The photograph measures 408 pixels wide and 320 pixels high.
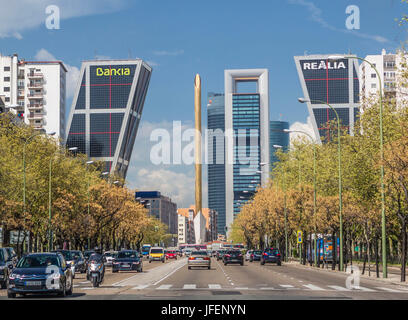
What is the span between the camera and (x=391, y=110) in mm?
48469

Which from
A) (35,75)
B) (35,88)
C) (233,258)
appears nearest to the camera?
(233,258)

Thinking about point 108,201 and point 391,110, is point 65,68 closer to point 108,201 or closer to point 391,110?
point 108,201

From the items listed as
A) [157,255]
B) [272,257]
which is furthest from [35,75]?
[272,257]

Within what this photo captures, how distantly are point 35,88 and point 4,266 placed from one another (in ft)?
473

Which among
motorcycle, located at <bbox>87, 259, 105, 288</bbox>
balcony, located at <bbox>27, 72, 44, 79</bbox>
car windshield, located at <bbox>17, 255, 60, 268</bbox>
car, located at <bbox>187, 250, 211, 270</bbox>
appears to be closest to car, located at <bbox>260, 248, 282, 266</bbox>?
car, located at <bbox>187, 250, 211, 270</bbox>

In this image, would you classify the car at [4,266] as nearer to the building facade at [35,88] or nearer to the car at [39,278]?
the car at [39,278]

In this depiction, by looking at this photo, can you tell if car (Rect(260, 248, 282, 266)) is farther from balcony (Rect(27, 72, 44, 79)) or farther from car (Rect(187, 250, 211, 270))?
balcony (Rect(27, 72, 44, 79))

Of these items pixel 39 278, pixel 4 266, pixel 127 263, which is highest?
pixel 39 278

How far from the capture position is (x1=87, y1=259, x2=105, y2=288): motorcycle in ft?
98.4

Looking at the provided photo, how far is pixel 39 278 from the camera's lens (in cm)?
2353

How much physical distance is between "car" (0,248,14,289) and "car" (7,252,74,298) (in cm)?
653

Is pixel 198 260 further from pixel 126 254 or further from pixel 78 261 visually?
pixel 78 261

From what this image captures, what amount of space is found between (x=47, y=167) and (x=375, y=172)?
30712 mm
